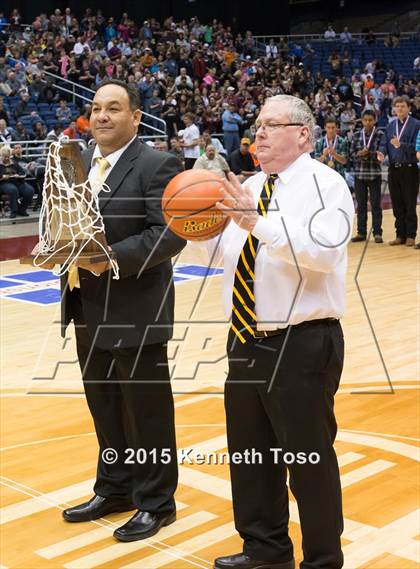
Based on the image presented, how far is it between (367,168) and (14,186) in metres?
5.38

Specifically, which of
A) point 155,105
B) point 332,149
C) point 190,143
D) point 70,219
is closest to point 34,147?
point 190,143

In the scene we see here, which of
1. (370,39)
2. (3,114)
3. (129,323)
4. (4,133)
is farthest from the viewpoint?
(370,39)

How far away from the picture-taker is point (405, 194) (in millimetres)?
11070

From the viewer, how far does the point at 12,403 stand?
5.45 metres

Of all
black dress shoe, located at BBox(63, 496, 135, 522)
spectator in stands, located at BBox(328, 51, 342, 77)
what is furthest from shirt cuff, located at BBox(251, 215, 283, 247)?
spectator in stands, located at BBox(328, 51, 342, 77)

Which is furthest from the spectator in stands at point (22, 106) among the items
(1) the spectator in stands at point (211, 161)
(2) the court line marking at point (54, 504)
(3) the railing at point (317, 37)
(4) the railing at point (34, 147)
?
(3) the railing at point (317, 37)

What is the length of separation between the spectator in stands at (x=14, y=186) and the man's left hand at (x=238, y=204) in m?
10.6


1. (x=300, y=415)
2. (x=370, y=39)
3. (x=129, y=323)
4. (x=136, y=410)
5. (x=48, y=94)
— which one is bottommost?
(x=136, y=410)

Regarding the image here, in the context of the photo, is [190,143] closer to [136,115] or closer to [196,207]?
[136,115]

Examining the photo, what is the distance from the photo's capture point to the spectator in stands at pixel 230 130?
59.0 feet

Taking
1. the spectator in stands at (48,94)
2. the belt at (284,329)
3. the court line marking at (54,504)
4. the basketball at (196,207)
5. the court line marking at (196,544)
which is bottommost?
the court line marking at (196,544)

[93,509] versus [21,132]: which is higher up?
[21,132]

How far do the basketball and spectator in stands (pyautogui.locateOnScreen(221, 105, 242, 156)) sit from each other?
50.3 feet

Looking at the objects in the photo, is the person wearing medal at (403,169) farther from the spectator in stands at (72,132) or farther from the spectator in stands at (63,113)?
the spectator in stands at (63,113)
